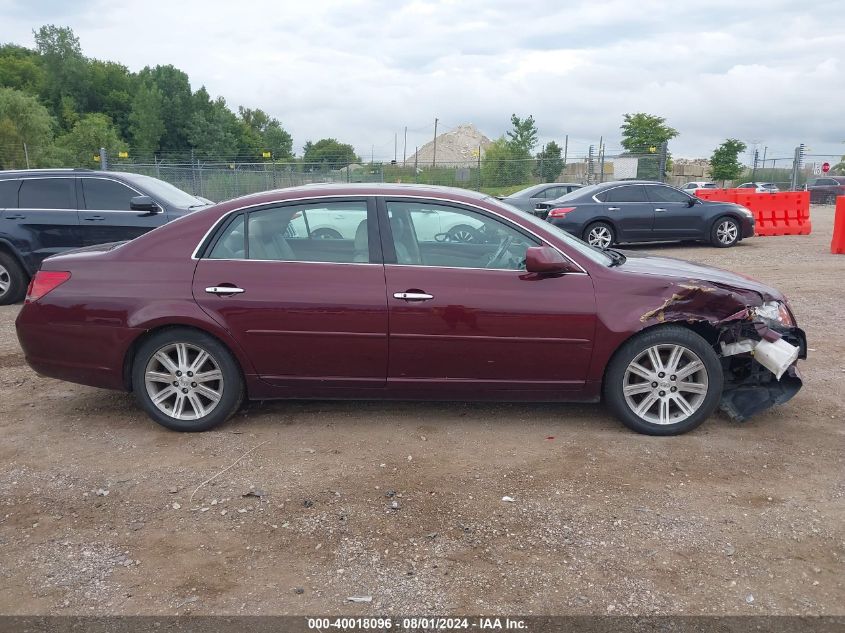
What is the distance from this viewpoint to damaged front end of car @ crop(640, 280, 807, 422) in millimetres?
4219

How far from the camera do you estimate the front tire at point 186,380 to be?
14.0 feet

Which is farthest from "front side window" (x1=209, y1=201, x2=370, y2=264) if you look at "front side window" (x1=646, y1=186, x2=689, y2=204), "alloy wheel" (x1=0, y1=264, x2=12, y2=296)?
"front side window" (x1=646, y1=186, x2=689, y2=204)

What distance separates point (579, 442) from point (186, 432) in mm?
2494

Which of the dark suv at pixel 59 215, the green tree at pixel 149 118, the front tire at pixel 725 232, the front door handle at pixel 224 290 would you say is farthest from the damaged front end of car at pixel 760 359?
the green tree at pixel 149 118

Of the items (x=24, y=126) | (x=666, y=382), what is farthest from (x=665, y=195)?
(x=24, y=126)

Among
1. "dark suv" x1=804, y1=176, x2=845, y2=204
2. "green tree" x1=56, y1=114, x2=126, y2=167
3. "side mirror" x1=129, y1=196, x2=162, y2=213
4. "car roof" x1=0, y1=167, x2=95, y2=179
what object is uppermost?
"green tree" x1=56, y1=114, x2=126, y2=167

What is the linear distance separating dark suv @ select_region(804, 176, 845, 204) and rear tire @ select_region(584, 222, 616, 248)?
85.2 ft

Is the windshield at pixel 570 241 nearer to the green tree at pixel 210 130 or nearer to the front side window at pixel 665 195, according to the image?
the front side window at pixel 665 195

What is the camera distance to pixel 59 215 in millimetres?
8500

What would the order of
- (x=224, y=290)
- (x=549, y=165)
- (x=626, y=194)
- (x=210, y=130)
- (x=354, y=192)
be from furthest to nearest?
(x=210, y=130) < (x=549, y=165) < (x=626, y=194) < (x=354, y=192) < (x=224, y=290)

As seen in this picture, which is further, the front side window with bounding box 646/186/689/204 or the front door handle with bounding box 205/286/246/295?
the front side window with bounding box 646/186/689/204

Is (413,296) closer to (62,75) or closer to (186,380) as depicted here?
(186,380)

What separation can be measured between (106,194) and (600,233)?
350 inches

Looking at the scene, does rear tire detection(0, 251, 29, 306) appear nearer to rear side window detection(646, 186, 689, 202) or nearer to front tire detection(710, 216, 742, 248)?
rear side window detection(646, 186, 689, 202)
